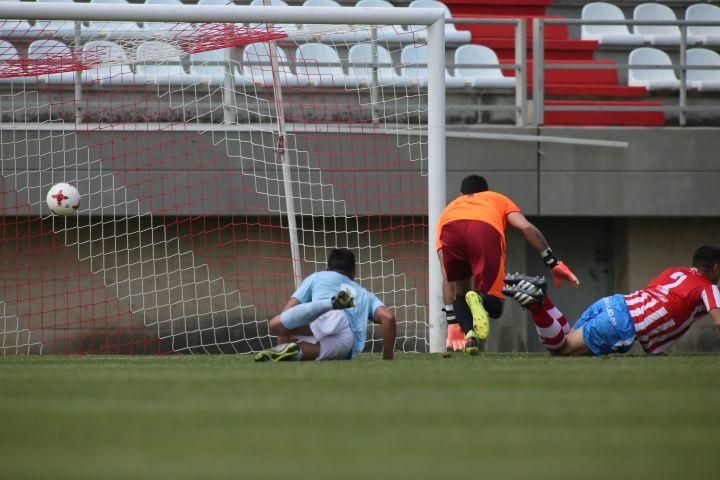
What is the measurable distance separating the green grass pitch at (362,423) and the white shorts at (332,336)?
51.5 inches

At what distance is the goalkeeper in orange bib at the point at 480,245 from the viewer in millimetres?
8805

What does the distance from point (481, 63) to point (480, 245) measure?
5.04 metres

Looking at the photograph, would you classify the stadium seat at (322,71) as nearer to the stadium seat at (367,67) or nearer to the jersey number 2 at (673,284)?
the stadium seat at (367,67)

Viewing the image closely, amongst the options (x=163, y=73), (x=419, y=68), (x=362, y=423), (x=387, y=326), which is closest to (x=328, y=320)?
(x=387, y=326)

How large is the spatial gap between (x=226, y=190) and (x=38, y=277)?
2200mm

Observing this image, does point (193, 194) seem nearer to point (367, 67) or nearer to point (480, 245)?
point (367, 67)

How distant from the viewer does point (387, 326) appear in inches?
312

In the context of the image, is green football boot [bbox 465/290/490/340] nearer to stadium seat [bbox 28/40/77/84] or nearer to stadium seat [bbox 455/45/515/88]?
stadium seat [bbox 28/40/77/84]

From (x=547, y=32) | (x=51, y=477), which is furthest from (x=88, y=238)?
(x=51, y=477)

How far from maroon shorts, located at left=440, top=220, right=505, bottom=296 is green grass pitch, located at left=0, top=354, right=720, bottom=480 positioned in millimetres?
2275

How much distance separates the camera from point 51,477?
314 centimetres

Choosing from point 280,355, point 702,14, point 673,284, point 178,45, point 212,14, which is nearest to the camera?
point 280,355

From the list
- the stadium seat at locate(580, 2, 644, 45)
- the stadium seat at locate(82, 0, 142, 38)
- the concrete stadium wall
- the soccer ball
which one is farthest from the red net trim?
the stadium seat at locate(580, 2, 644, 45)

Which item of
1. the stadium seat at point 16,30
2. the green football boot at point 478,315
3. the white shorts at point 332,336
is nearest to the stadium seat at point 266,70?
the stadium seat at point 16,30
